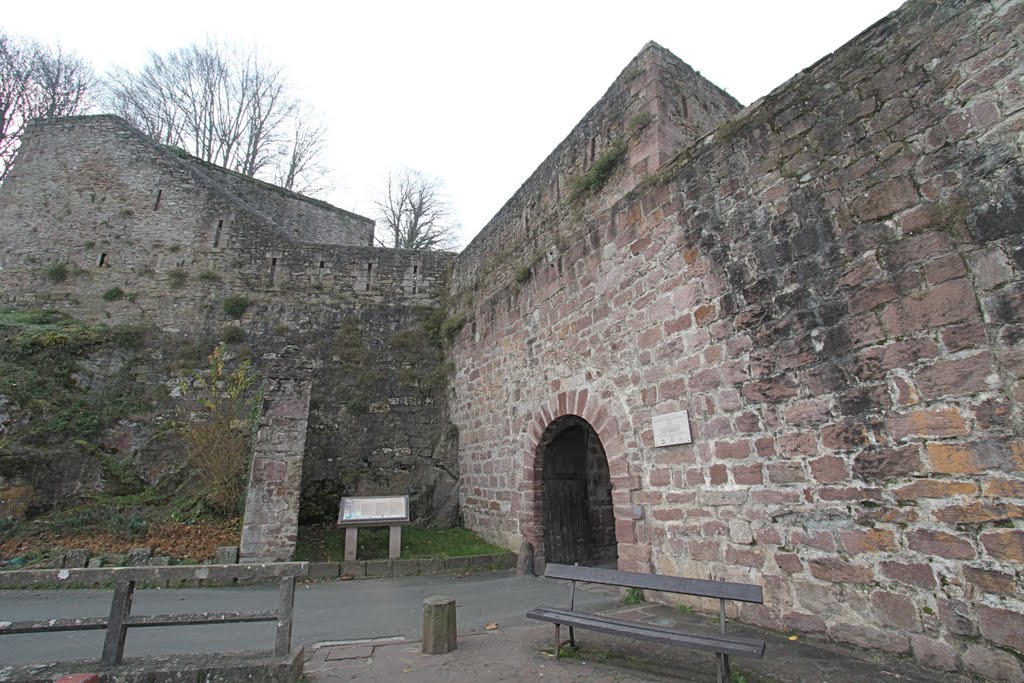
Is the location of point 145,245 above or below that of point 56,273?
above

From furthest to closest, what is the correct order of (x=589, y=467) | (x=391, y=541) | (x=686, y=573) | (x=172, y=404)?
(x=172, y=404)
(x=589, y=467)
(x=391, y=541)
(x=686, y=573)

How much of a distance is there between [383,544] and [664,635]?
231 inches

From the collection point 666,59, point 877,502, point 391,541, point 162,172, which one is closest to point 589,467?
point 391,541

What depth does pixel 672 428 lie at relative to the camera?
15.6ft

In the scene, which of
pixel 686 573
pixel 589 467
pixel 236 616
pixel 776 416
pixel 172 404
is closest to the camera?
pixel 236 616

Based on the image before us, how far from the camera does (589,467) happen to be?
7.87 m

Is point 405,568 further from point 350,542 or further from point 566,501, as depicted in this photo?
point 566,501

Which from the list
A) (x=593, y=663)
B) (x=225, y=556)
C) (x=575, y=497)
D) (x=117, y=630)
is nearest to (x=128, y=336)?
(x=225, y=556)

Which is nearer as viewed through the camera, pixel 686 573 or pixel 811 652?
pixel 811 652

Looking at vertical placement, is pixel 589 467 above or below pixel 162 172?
below

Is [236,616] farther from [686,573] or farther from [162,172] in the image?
[162,172]

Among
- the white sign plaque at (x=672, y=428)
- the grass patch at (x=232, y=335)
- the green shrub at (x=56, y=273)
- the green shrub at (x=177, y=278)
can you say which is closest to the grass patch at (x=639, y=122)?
the white sign plaque at (x=672, y=428)

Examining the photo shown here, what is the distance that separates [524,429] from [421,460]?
3.31 metres

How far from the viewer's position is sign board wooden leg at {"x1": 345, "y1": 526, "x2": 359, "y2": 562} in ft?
23.1
